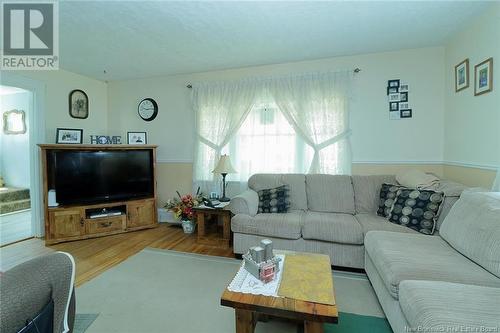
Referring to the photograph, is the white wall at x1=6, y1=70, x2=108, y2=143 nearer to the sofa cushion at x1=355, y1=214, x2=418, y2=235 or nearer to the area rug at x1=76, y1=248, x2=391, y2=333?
the area rug at x1=76, y1=248, x2=391, y2=333

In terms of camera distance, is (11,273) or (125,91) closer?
(11,273)

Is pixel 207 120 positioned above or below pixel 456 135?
above

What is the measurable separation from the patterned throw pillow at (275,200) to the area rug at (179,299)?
68 cm

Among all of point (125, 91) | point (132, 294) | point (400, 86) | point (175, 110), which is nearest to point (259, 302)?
point (132, 294)

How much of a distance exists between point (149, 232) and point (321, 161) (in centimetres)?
268

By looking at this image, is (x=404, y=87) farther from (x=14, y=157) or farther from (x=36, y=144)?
(x=14, y=157)

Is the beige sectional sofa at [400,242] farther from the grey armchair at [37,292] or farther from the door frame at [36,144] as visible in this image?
the door frame at [36,144]

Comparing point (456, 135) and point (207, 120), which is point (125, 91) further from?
point (456, 135)

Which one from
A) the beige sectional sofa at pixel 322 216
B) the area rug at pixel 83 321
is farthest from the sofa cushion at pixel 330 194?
the area rug at pixel 83 321

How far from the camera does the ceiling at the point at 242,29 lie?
82.3 inches

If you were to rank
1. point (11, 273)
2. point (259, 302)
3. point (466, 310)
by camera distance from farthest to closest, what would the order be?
point (259, 302), point (466, 310), point (11, 273)

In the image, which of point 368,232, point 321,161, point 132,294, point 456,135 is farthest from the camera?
point 321,161

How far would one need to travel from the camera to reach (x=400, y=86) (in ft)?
10.1

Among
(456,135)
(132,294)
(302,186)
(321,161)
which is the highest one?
(456,135)
